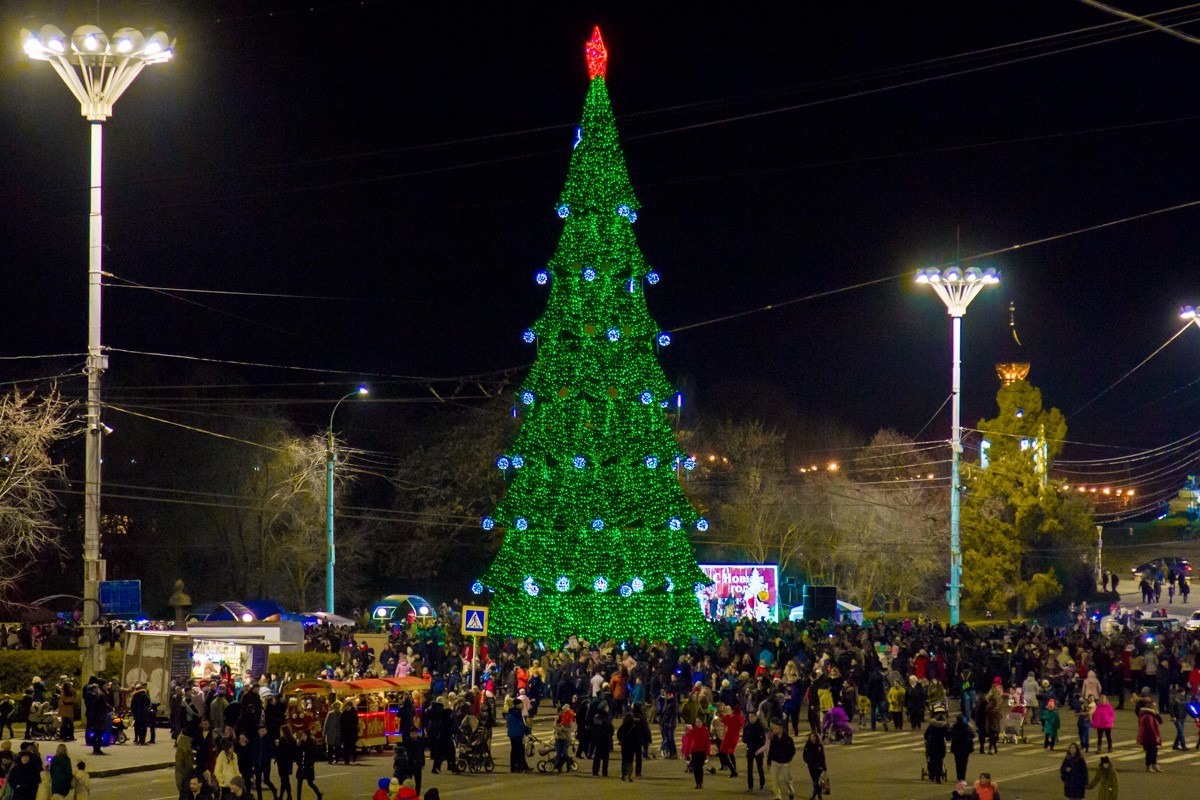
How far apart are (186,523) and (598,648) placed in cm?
3122

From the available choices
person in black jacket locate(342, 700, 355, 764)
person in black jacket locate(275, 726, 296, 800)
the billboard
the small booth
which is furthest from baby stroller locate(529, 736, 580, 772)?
the billboard

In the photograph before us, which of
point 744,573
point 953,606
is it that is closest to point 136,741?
point 953,606

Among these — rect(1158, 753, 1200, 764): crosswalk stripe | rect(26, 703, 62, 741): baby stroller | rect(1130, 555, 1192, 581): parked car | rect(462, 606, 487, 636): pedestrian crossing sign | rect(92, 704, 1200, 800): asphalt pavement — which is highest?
rect(462, 606, 487, 636): pedestrian crossing sign

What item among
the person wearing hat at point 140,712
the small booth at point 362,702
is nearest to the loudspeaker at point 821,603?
the small booth at point 362,702

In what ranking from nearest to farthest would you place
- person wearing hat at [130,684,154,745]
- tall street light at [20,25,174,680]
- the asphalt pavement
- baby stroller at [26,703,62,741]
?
the asphalt pavement
tall street light at [20,25,174,680]
person wearing hat at [130,684,154,745]
baby stroller at [26,703,62,741]

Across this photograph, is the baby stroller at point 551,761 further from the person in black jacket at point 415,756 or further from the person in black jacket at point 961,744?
the person in black jacket at point 961,744

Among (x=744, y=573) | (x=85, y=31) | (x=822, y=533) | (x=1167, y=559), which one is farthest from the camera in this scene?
(x=1167, y=559)

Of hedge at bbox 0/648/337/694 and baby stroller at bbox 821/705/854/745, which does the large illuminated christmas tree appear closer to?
hedge at bbox 0/648/337/694

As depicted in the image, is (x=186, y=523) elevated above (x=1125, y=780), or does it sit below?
above

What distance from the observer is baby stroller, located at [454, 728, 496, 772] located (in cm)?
2408

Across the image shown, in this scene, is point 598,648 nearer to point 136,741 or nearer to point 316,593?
point 136,741

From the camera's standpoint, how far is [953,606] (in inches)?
1702

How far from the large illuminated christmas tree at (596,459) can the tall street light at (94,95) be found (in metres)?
14.6

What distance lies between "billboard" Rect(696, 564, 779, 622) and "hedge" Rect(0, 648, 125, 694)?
25.4 m
